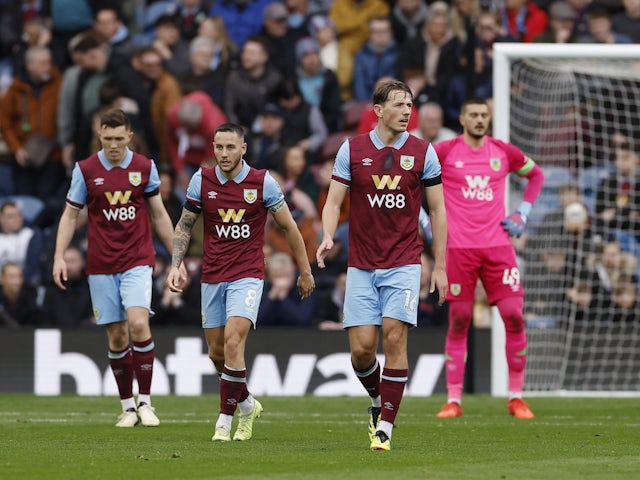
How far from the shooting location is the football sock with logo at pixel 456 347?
12438 mm

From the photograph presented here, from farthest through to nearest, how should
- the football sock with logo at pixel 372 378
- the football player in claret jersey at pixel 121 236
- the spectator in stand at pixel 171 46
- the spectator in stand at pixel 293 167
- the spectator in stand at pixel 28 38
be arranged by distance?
1. the spectator in stand at pixel 28 38
2. the spectator in stand at pixel 171 46
3. the spectator in stand at pixel 293 167
4. the football player in claret jersey at pixel 121 236
5. the football sock with logo at pixel 372 378

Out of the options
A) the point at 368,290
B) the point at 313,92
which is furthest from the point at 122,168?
the point at 313,92

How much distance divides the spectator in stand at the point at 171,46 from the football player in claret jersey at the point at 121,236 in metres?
7.57

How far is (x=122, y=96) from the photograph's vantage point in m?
18.2

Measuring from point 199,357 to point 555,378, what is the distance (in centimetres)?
395

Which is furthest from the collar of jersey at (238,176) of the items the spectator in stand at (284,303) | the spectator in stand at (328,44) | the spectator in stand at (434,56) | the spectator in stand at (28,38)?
the spectator in stand at (28,38)

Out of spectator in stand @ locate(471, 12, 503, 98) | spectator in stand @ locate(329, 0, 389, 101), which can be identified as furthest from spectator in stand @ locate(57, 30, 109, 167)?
spectator in stand @ locate(471, 12, 503, 98)

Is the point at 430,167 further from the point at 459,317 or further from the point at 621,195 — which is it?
the point at 621,195

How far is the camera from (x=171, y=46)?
19.0 meters

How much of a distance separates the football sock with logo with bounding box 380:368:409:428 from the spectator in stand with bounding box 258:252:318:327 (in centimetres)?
699

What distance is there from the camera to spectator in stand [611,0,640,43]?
1809cm

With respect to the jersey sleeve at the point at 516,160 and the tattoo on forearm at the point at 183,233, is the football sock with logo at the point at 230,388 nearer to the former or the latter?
the tattoo on forearm at the point at 183,233

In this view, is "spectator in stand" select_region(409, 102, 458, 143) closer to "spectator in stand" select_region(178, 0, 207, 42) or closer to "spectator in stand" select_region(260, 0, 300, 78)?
"spectator in stand" select_region(260, 0, 300, 78)

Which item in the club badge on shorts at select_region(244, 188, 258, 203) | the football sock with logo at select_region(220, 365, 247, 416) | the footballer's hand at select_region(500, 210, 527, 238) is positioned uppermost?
the club badge on shorts at select_region(244, 188, 258, 203)
